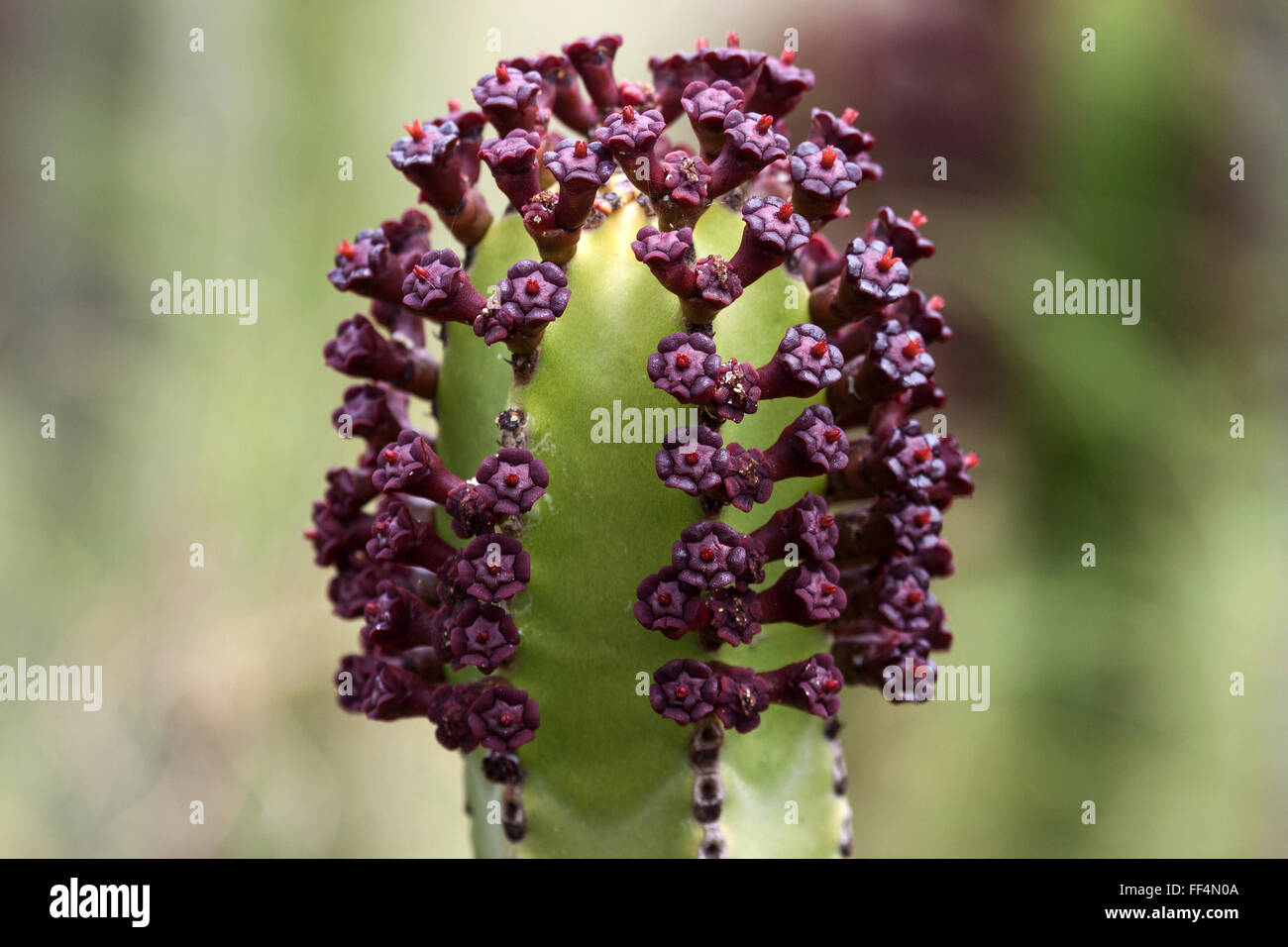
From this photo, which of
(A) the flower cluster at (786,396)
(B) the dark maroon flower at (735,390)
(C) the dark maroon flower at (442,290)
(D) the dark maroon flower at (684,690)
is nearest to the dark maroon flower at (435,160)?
(C) the dark maroon flower at (442,290)

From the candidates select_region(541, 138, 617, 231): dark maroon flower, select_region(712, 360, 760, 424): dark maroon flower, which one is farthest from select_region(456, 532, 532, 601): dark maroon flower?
select_region(541, 138, 617, 231): dark maroon flower

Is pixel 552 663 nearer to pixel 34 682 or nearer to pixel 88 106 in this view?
pixel 34 682

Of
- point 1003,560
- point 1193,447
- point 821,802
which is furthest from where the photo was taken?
point 1003,560

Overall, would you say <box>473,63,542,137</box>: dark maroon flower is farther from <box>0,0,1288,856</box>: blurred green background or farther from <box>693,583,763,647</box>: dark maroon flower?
<box>0,0,1288,856</box>: blurred green background

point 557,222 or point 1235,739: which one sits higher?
point 557,222

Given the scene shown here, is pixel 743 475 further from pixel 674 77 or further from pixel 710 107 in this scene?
pixel 674 77

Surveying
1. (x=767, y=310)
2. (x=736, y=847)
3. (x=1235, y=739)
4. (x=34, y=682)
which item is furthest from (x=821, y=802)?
(x=34, y=682)

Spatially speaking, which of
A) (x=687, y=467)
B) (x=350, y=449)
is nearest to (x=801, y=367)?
(x=687, y=467)
